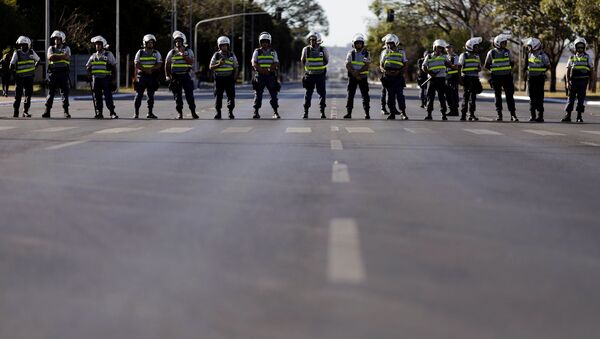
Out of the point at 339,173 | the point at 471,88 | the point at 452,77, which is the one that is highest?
the point at 452,77

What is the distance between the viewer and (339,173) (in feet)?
36.4

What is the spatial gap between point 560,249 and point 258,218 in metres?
2.18

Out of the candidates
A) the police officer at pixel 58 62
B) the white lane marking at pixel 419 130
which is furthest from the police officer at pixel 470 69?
the police officer at pixel 58 62

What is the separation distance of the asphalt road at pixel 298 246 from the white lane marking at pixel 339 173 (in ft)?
0.10

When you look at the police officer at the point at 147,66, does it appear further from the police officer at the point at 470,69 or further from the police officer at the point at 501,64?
the police officer at the point at 501,64

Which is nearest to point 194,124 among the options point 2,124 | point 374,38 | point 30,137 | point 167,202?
point 2,124

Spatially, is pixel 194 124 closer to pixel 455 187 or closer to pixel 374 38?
pixel 455 187

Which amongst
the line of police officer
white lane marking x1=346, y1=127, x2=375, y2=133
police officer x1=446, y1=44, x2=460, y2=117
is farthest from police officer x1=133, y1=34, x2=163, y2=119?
police officer x1=446, y1=44, x2=460, y2=117

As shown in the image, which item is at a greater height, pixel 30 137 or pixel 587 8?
pixel 587 8

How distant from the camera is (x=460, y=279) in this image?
18.6ft

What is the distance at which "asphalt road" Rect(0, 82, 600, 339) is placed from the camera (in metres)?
4.77

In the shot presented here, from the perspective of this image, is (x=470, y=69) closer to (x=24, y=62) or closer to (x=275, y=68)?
(x=275, y=68)

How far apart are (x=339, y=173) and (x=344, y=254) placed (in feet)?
15.9

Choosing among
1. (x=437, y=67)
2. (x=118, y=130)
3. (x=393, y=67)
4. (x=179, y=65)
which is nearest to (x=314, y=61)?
(x=393, y=67)
